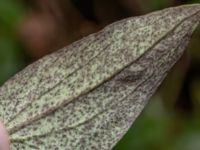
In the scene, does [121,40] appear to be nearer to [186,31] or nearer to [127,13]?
[186,31]

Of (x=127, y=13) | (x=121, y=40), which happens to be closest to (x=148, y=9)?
(x=127, y=13)

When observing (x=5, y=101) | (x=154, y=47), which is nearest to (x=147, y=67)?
(x=154, y=47)

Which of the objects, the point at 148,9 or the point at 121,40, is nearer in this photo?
the point at 121,40

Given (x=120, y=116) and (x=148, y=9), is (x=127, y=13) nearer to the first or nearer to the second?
(x=148, y=9)

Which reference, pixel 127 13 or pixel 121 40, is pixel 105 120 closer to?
pixel 121 40

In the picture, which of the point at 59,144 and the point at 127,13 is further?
the point at 127,13
